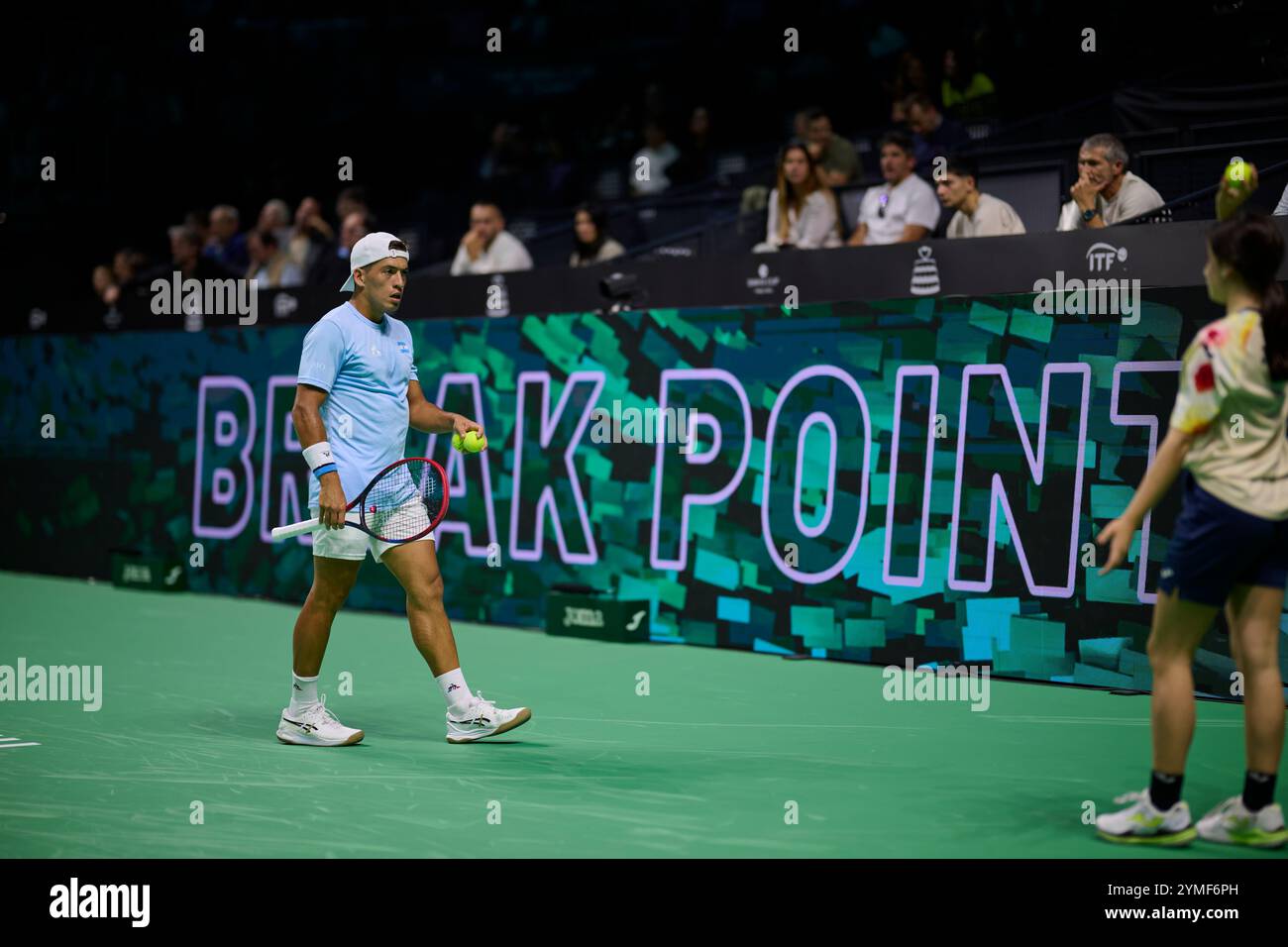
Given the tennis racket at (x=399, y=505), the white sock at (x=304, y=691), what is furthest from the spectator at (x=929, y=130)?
the white sock at (x=304, y=691)

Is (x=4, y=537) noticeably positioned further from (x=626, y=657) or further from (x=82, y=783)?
(x=82, y=783)

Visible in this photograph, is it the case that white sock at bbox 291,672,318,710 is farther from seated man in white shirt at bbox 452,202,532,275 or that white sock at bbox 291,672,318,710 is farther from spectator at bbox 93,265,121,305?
spectator at bbox 93,265,121,305

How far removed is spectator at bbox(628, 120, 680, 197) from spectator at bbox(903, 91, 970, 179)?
3.58 meters

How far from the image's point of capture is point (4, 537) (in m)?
15.5

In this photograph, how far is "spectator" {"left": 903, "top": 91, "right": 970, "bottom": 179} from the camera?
40.8ft

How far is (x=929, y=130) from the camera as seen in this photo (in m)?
12.7

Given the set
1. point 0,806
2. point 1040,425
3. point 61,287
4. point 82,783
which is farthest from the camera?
point 61,287

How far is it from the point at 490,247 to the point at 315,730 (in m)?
6.52

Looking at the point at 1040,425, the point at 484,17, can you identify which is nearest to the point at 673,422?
the point at 1040,425

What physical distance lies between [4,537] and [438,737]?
9.80 m

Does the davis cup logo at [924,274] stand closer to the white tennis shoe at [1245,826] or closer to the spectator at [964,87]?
the spectator at [964,87]

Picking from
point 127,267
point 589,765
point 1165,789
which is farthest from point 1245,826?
point 127,267

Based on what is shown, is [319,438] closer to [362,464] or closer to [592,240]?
[362,464]
